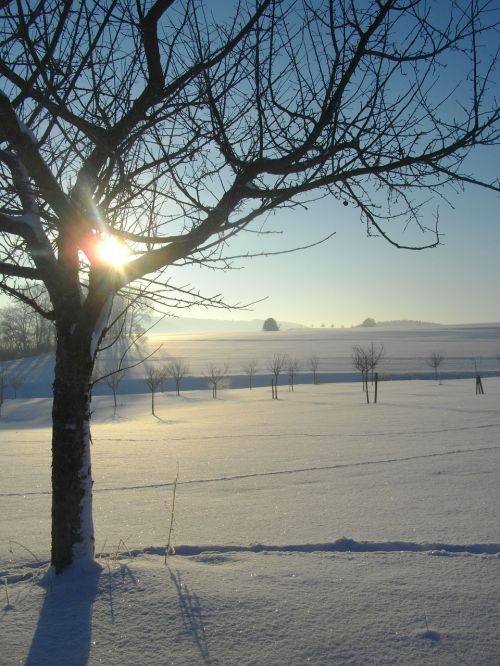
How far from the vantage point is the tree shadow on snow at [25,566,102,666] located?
2416mm

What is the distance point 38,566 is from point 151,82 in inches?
143

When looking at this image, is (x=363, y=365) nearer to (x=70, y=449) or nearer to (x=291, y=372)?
(x=291, y=372)

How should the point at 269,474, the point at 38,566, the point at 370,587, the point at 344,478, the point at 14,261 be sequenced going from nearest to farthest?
the point at 370,587 → the point at 14,261 → the point at 38,566 → the point at 344,478 → the point at 269,474

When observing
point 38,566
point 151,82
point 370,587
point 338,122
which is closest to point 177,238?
point 151,82

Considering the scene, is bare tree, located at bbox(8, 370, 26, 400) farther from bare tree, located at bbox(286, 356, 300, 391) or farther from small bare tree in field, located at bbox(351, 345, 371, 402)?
small bare tree in field, located at bbox(351, 345, 371, 402)

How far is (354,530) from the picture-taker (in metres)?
4.70

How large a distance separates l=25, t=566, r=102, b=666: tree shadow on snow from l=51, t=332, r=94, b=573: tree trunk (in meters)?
0.15

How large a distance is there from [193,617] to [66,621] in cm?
71

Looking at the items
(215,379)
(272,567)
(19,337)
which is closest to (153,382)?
(215,379)

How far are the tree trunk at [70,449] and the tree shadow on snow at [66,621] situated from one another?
6.0 inches

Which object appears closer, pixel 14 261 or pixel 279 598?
pixel 279 598

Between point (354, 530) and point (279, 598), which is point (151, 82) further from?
point (354, 530)

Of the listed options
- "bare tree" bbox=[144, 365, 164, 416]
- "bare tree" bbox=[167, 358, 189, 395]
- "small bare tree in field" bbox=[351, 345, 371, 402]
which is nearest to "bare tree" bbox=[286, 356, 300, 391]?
"small bare tree in field" bbox=[351, 345, 371, 402]

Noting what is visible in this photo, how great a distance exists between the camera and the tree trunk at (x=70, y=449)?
3.18 metres
